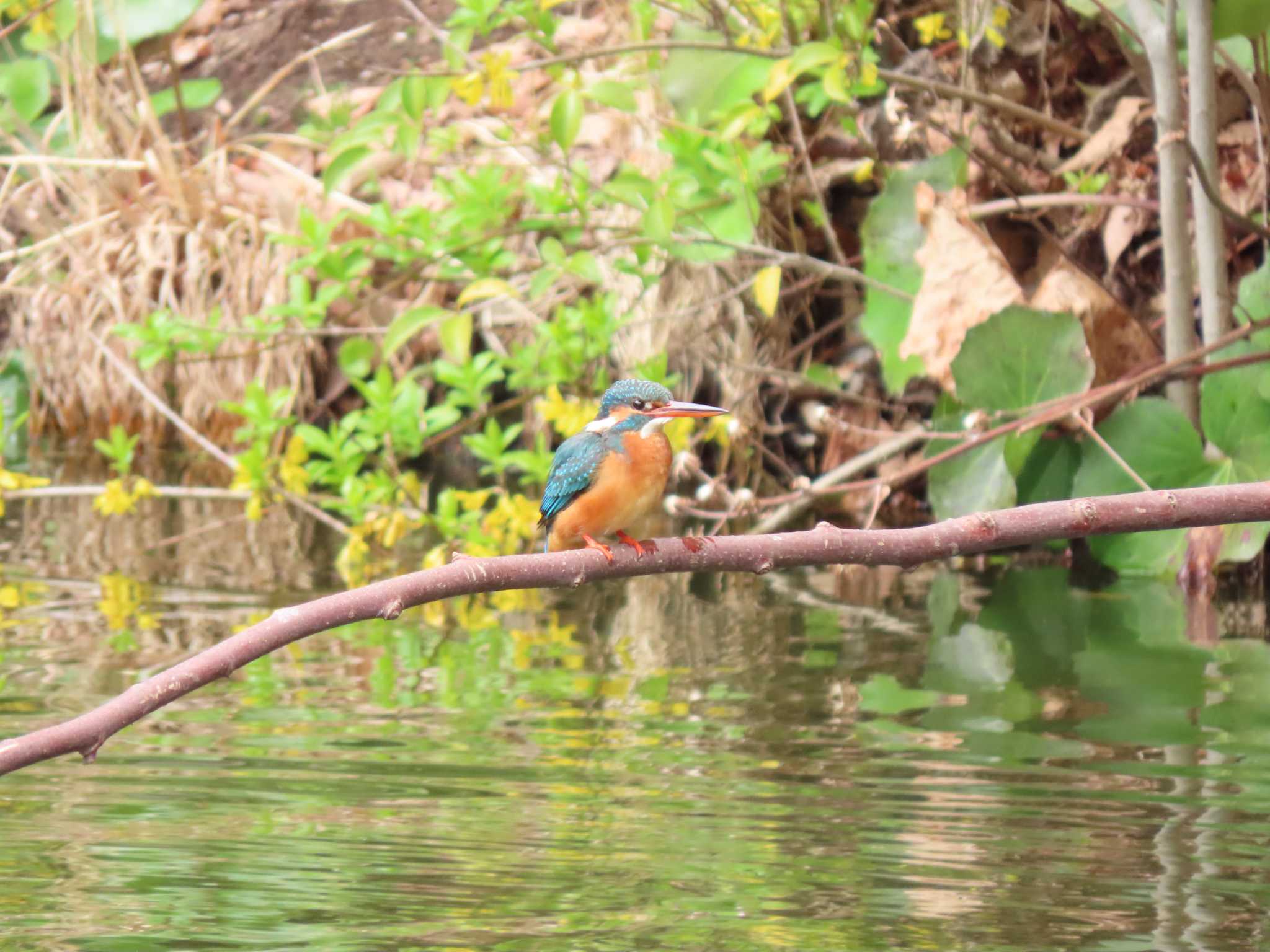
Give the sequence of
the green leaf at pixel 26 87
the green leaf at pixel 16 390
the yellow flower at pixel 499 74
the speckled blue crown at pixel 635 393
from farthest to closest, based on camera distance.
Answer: the green leaf at pixel 26 87 → the green leaf at pixel 16 390 → the yellow flower at pixel 499 74 → the speckled blue crown at pixel 635 393

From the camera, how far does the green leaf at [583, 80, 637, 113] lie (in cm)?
487

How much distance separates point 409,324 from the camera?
501 centimetres

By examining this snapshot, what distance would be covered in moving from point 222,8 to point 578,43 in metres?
3.45

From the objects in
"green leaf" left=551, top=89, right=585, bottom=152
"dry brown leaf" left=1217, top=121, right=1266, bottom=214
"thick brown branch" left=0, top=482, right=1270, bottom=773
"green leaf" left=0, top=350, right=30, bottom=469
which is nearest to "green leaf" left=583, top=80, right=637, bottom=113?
"green leaf" left=551, top=89, right=585, bottom=152

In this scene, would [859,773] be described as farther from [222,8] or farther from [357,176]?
[222,8]

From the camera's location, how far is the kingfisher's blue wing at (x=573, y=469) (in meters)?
2.83

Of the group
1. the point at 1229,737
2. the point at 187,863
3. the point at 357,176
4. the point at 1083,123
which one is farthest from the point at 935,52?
the point at 187,863

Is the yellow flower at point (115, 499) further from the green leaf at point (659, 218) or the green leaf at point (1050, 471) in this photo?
the green leaf at point (1050, 471)

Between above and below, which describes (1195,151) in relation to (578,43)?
below

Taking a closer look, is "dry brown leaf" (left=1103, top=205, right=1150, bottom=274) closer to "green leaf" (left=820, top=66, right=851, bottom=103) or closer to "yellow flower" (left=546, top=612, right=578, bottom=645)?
"green leaf" (left=820, top=66, right=851, bottom=103)

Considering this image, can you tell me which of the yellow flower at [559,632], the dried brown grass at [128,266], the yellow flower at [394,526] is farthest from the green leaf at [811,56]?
the dried brown grass at [128,266]

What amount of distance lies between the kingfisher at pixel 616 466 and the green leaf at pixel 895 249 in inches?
103

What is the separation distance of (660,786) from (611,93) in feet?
8.13

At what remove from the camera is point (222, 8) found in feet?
33.3
